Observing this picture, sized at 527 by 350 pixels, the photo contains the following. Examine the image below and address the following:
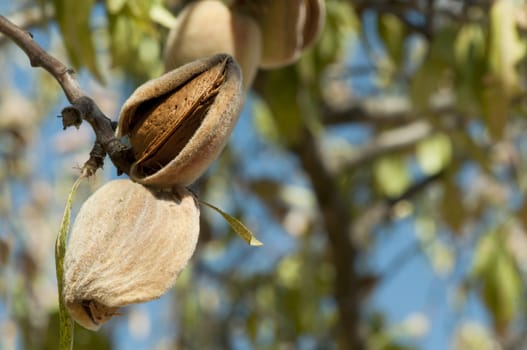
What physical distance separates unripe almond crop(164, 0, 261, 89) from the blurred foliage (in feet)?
0.40

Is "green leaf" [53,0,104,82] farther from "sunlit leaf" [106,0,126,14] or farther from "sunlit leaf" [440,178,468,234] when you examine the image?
"sunlit leaf" [440,178,468,234]

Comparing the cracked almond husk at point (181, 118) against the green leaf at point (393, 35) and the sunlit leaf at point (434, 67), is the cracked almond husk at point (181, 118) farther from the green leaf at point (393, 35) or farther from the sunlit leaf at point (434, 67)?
the green leaf at point (393, 35)

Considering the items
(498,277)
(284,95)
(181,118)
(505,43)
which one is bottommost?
(498,277)

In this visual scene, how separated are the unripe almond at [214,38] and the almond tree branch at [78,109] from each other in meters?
0.33

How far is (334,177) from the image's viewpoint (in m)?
3.25

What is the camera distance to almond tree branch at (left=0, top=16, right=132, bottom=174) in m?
1.02

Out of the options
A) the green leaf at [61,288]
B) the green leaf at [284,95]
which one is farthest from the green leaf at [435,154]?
the green leaf at [61,288]

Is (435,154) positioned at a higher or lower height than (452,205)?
higher

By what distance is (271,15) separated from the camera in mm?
1532

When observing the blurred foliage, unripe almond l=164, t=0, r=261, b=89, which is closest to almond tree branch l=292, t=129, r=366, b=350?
the blurred foliage

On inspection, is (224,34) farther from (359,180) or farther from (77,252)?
(359,180)

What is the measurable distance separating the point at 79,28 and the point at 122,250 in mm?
730

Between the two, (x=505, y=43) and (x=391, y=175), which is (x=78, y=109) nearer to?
(x=505, y=43)

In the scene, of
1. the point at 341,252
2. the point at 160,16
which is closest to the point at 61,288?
the point at 160,16
